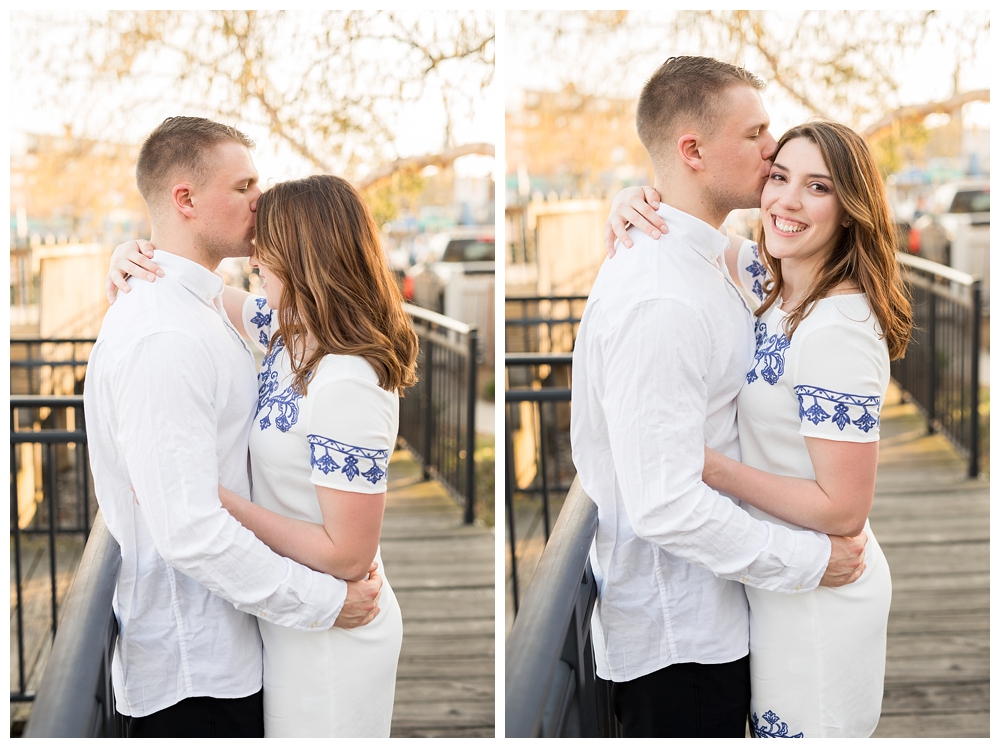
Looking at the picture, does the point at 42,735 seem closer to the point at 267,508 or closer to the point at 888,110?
the point at 267,508

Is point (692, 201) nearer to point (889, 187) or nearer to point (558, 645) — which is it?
point (558, 645)

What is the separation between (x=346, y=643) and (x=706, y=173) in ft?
3.96

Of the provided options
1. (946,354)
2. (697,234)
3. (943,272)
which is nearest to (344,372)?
(697,234)

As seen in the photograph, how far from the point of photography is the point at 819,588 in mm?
1675

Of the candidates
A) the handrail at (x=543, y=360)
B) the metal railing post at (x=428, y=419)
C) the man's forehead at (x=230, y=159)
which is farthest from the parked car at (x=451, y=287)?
the man's forehead at (x=230, y=159)

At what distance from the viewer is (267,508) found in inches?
67.2

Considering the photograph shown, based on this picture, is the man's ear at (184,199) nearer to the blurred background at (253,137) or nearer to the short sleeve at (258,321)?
the short sleeve at (258,321)

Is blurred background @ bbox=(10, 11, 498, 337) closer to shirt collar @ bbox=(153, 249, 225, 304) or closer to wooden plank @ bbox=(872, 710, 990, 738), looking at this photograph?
shirt collar @ bbox=(153, 249, 225, 304)

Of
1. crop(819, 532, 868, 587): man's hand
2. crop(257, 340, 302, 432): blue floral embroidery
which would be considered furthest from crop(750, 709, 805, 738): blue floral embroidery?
crop(257, 340, 302, 432): blue floral embroidery

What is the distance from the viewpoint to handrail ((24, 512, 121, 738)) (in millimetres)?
1211

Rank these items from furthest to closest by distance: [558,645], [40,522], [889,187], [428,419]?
[889,187] < [428,419] < [40,522] < [558,645]

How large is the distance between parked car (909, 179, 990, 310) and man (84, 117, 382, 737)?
9.15 m

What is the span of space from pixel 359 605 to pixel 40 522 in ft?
14.5

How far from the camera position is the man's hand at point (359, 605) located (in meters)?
1.70
